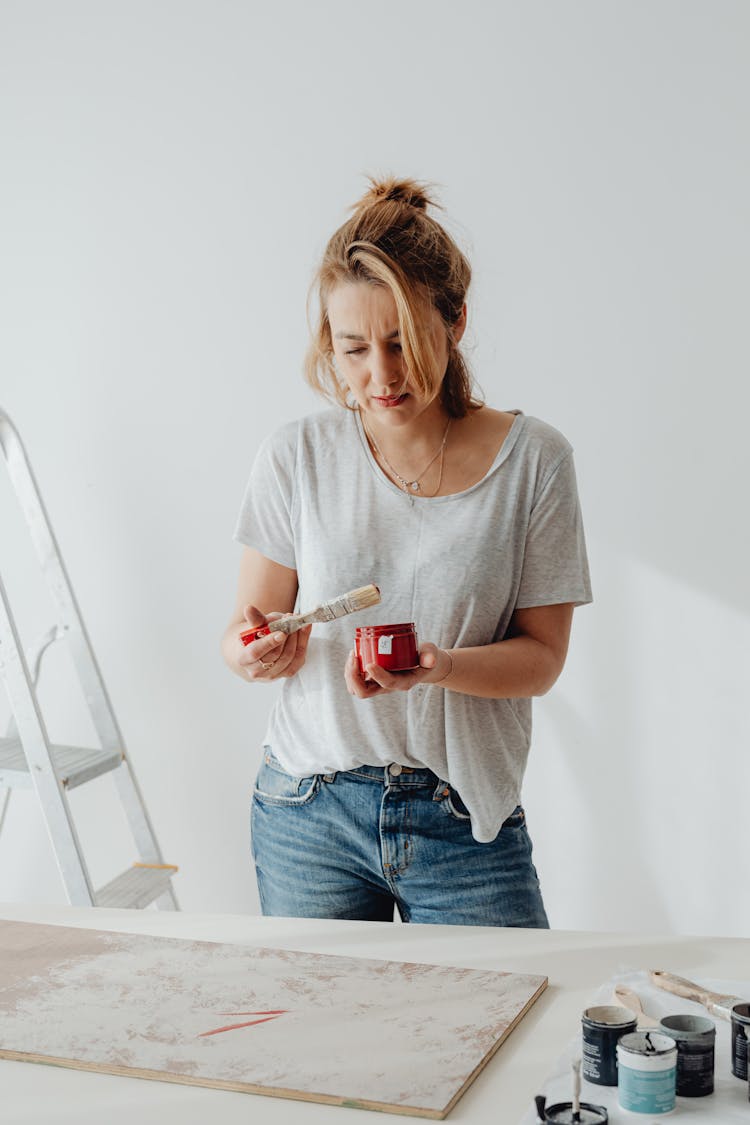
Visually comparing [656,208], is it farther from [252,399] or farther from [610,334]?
[252,399]

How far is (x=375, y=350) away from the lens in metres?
1.63

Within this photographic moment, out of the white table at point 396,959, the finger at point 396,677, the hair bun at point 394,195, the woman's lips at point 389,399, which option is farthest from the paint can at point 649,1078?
the hair bun at point 394,195

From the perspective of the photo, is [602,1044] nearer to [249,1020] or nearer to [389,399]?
[249,1020]

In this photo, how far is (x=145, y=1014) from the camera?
1263 mm

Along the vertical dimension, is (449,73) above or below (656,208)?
above

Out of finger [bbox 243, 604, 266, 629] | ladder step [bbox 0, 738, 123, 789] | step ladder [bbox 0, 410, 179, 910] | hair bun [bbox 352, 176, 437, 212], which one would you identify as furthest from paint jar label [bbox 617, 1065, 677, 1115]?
ladder step [bbox 0, 738, 123, 789]

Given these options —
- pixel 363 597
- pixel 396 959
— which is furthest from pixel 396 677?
pixel 396 959

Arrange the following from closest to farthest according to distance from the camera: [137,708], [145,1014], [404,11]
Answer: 1. [145,1014]
2. [404,11]
3. [137,708]

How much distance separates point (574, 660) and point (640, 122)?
1261 millimetres

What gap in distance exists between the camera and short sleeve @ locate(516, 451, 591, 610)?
170 cm

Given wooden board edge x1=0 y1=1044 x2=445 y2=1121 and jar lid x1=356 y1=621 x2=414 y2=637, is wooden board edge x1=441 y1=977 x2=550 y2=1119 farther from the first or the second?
jar lid x1=356 y1=621 x2=414 y2=637

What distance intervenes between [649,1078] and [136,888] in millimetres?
1900

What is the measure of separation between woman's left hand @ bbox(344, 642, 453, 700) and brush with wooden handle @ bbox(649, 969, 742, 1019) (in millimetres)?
457

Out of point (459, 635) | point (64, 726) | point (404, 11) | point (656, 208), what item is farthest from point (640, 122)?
point (64, 726)
